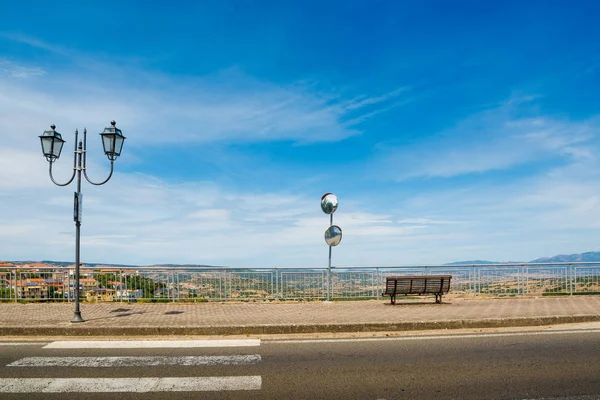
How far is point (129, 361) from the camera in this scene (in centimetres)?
720

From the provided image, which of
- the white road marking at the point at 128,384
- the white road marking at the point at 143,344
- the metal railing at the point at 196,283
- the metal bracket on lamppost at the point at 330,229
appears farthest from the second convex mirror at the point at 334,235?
the white road marking at the point at 128,384

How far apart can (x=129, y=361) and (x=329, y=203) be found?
29.3ft

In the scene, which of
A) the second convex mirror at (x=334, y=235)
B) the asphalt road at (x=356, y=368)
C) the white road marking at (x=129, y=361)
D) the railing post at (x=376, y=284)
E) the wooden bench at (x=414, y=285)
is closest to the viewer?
the asphalt road at (x=356, y=368)

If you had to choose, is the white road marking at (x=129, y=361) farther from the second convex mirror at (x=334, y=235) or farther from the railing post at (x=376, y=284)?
the railing post at (x=376, y=284)

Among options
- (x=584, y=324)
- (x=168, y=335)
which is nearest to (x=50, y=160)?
(x=168, y=335)

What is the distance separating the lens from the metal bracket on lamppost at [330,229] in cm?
1481

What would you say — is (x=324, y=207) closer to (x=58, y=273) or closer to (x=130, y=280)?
(x=130, y=280)

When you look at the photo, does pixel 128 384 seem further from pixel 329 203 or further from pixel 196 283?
pixel 329 203

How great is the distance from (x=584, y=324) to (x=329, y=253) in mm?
Result: 7281

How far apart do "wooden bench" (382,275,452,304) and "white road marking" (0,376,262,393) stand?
330 inches

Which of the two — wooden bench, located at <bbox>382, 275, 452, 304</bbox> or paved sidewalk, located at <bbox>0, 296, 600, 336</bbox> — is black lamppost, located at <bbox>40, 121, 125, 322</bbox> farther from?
wooden bench, located at <bbox>382, 275, 452, 304</bbox>

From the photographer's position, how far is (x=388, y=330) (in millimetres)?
9898

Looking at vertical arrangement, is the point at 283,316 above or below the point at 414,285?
below

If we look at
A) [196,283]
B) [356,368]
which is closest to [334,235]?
[196,283]
